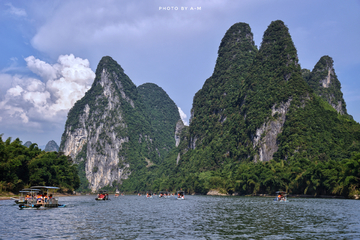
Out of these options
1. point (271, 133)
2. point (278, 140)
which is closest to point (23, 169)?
point (278, 140)

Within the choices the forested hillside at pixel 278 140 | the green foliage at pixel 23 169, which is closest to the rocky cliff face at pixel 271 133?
the forested hillside at pixel 278 140

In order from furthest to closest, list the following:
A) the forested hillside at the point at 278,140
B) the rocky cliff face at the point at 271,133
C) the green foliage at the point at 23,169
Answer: the rocky cliff face at the point at 271,133 → the forested hillside at the point at 278,140 → the green foliage at the point at 23,169

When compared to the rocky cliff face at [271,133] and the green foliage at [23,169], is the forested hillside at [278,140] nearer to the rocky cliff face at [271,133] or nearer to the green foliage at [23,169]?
the rocky cliff face at [271,133]

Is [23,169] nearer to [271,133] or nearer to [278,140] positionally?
[278,140]

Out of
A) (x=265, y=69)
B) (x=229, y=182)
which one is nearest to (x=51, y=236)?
(x=229, y=182)

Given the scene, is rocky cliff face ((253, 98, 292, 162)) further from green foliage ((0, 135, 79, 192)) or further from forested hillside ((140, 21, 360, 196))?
green foliage ((0, 135, 79, 192))

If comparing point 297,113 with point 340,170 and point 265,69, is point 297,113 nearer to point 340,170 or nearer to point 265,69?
point 265,69

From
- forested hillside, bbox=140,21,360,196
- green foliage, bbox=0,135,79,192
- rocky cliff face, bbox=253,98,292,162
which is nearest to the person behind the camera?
green foliage, bbox=0,135,79,192

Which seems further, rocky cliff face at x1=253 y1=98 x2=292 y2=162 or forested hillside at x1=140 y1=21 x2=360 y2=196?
rocky cliff face at x1=253 y1=98 x2=292 y2=162

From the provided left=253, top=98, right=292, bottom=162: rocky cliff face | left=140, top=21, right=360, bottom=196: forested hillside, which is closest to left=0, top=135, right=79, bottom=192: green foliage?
left=140, top=21, right=360, bottom=196: forested hillside
